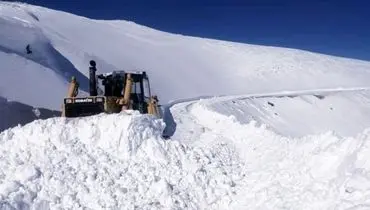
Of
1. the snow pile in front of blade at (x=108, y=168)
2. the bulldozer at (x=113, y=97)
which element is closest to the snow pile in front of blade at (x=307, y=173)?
the snow pile in front of blade at (x=108, y=168)

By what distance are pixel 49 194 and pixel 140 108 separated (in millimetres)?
6301

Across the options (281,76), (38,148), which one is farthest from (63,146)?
(281,76)

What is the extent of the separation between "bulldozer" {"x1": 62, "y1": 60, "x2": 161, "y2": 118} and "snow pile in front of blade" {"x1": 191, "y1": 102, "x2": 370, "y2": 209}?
3.56 m

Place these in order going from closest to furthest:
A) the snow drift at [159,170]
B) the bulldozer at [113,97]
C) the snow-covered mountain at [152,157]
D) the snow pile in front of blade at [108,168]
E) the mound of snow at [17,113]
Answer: the snow drift at [159,170], the snow-covered mountain at [152,157], the snow pile in front of blade at [108,168], the bulldozer at [113,97], the mound of snow at [17,113]

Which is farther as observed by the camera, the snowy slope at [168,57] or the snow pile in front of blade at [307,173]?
the snowy slope at [168,57]

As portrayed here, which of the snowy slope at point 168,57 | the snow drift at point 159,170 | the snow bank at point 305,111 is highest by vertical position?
the snowy slope at point 168,57

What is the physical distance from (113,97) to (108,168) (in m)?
4.00

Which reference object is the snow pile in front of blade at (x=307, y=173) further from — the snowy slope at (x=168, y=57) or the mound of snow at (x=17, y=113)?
the snowy slope at (x=168, y=57)

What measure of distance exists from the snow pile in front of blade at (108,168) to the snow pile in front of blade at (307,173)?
612mm

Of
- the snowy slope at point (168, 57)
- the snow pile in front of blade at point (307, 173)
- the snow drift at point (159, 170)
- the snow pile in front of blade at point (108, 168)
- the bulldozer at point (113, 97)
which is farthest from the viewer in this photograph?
the snowy slope at point (168, 57)

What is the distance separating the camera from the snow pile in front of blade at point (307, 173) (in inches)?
329

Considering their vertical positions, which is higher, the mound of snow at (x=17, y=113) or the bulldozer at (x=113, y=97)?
the bulldozer at (x=113, y=97)

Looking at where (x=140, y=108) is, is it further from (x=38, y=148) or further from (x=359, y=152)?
(x=359, y=152)

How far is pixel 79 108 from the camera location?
14359 mm
